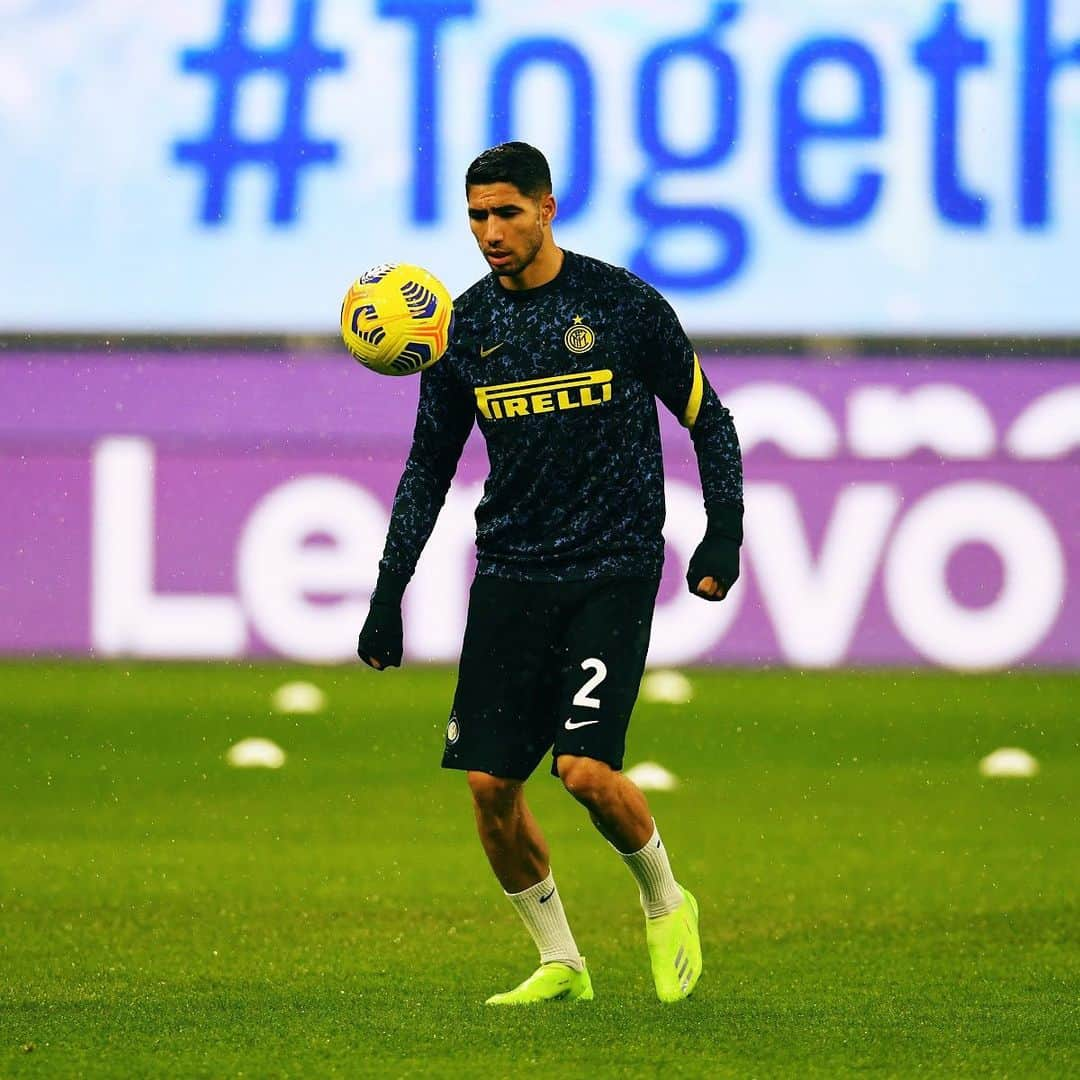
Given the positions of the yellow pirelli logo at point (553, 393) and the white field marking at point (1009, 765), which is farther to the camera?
the white field marking at point (1009, 765)

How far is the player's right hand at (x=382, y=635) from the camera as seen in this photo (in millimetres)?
5898

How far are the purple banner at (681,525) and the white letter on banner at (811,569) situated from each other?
11mm

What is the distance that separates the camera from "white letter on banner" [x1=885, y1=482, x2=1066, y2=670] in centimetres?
1364

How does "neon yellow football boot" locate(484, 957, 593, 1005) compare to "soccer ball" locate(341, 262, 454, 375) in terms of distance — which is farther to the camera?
"neon yellow football boot" locate(484, 957, 593, 1005)

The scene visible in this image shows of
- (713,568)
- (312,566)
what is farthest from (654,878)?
(312,566)

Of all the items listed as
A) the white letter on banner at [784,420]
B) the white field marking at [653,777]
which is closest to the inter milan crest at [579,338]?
the white field marking at [653,777]

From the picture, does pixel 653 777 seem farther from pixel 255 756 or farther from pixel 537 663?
pixel 537 663

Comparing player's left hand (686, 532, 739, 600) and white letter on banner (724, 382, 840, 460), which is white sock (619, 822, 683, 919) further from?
white letter on banner (724, 382, 840, 460)

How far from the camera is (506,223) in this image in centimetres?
566

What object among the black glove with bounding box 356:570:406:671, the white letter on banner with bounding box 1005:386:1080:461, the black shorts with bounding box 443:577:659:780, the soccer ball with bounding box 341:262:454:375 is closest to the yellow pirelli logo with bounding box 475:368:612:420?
the soccer ball with bounding box 341:262:454:375

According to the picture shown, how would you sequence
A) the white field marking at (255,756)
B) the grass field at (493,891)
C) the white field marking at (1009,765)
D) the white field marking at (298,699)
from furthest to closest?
the white field marking at (298,699) < the white field marking at (255,756) < the white field marking at (1009,765) < the grass field at (493,891)

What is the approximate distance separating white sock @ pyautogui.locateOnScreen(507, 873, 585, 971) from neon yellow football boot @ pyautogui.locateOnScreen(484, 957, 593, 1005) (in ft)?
0.08

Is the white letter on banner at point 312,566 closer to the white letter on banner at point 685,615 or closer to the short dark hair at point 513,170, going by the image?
the white letter on banner at point 685,615

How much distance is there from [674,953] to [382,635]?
38.9 inches
